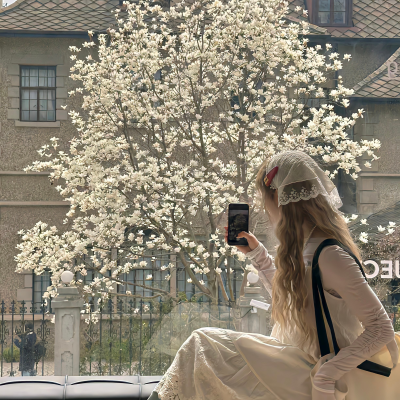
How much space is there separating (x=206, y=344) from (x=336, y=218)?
53cm

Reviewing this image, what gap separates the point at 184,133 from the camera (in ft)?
16.2

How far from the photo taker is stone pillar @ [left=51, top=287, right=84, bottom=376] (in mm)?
4258

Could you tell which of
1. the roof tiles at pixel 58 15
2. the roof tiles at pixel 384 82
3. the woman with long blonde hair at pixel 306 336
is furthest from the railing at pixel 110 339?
the roof tiles at pixel 58 15

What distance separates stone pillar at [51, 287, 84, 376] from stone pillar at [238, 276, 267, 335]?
1.36 m

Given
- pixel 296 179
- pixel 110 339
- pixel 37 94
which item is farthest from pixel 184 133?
pixel 296 179

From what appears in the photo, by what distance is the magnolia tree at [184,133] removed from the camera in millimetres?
4699

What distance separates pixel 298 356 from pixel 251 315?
272 centimetres

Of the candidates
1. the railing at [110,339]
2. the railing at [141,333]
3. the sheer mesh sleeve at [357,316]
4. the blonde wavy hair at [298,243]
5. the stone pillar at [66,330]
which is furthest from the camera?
the stone pillar at [66,330]

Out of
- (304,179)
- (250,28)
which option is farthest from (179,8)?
(304,179)

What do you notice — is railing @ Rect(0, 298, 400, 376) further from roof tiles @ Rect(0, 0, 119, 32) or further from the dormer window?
the dormer window

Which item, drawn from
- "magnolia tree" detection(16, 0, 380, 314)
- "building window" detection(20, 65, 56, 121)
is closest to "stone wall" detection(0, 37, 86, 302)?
"building window" detection(20, 65, 56, 121)

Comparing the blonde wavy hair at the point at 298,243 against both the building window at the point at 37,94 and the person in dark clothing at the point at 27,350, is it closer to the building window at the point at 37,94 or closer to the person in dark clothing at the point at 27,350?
the person in dark clothing at the point at 27,350

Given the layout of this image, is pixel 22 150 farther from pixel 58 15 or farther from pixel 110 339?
pixel 110 339

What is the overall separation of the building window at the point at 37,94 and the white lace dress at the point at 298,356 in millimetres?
4265
